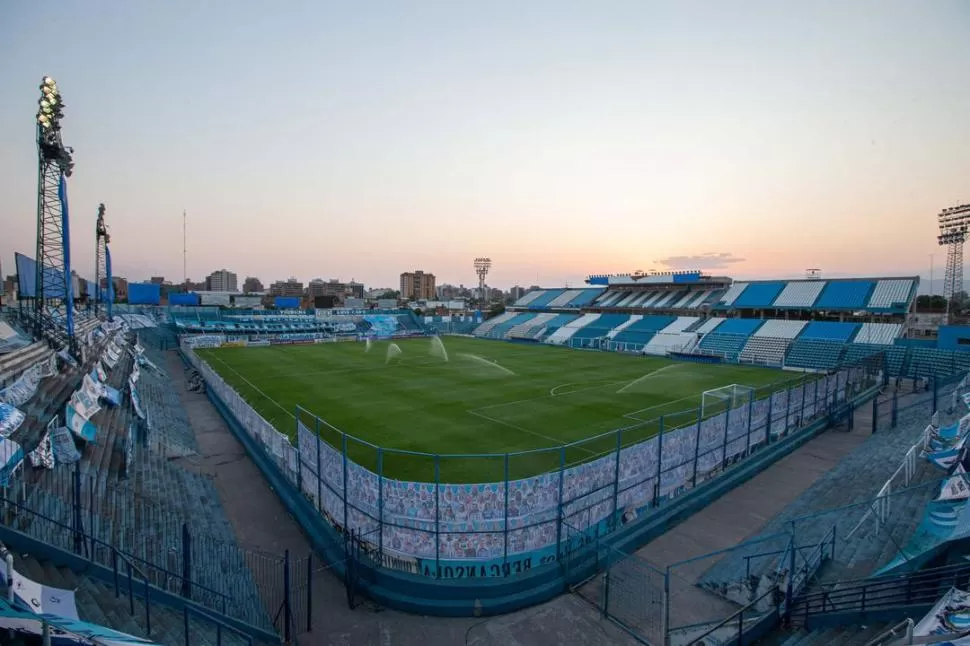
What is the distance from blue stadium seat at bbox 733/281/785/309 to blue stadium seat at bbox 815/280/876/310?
4913 mm

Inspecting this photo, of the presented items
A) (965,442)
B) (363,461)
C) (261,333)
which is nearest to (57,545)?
(363,461)

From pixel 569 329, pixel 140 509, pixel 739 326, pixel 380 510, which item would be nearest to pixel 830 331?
pixel 739 326

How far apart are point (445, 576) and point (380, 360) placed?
116ft

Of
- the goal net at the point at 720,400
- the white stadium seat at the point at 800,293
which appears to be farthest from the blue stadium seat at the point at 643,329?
the goal net at the point at 720,400

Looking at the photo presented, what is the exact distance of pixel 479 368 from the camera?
40.2 m

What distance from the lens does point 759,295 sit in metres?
59.0

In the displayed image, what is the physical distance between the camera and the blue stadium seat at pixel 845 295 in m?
50.3

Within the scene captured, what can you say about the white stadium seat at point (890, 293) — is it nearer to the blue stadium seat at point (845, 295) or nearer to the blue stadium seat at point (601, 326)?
the blue stadium seat at point (845, 295)

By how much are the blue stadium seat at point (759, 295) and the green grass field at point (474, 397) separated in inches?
673

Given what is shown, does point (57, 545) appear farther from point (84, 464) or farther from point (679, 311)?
point (679, 311)

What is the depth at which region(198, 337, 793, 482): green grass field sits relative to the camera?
19.4 m

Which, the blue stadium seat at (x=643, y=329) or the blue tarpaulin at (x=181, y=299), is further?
the blue tarpaulin at (x=181, y=299)

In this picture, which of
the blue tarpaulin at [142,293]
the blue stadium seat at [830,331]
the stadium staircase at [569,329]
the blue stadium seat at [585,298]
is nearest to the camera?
the blue stadium seat at [830,331]

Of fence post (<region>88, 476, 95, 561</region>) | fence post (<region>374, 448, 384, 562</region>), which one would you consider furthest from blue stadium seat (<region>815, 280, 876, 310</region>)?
fence post (<region>88, 476, 95, 561</region>)
